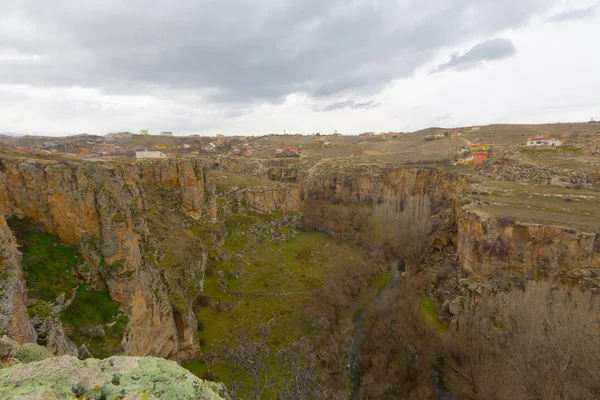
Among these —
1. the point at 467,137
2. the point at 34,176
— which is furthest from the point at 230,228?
the point at 467,137

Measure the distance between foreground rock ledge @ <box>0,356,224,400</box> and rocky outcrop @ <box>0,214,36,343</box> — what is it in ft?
22.0

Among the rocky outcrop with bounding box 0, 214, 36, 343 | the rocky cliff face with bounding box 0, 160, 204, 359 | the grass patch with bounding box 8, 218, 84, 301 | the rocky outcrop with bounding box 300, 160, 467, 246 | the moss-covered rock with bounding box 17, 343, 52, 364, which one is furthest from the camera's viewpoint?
the rocky outcrop with bounding box 300, 160, 467, 246

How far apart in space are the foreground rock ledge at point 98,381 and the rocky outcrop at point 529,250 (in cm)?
2547

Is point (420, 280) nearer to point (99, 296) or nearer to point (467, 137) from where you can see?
point (99, 296)

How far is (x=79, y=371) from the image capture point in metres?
3.96

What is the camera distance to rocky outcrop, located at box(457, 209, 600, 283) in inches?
814

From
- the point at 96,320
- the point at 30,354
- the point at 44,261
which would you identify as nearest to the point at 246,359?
the point at 96,320

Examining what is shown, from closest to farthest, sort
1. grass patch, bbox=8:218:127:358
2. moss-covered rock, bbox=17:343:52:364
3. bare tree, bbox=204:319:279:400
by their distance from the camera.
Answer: moss-covered rock, bbox=17:343:52:364 < grass patch, bbox=8:218:127:358 < bare tree, bbox=204:319:279:400

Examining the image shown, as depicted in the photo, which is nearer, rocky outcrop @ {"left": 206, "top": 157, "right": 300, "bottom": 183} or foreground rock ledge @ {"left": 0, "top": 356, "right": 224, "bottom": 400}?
foreground rock ledge @ {"left": 0, "top": 356, "right": 224, "bottom": 400}

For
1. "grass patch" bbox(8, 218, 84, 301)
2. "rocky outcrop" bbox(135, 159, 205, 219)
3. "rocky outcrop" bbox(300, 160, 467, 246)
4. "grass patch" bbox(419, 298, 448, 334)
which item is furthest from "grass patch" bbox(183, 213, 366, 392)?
"grass patch" bbox(419, 298, 448, 334)

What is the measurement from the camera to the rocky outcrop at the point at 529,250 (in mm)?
20688

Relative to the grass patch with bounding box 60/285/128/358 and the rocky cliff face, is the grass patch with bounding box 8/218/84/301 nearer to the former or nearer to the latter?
the rocky cliff face

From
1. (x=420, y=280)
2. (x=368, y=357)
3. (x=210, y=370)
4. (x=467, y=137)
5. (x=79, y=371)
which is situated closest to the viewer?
(x=79, y=371)

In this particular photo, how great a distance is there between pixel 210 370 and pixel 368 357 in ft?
35.6
